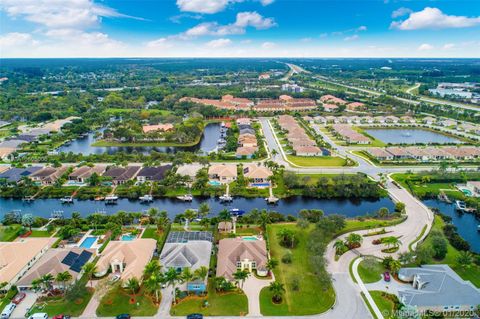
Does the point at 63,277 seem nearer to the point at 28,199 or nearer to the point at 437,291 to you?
the point at 28,199

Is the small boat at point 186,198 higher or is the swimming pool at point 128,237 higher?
the small boat at point 186,198

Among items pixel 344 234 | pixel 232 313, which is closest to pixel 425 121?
pixel 344 234

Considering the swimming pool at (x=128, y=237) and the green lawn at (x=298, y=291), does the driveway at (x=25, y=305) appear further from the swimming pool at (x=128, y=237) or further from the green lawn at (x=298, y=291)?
the green lawn at (x=298, y=291)

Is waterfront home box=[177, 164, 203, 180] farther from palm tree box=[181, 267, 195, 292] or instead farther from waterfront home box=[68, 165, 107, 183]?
palm tree box=[181, 267, 195, 292]

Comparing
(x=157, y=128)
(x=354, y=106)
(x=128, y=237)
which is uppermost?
(x=354, y=106)

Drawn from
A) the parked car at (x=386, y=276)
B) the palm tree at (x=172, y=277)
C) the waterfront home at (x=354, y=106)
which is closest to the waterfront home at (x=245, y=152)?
the parked car at (x=386, y=276)

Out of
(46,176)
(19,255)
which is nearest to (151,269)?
(19,255)

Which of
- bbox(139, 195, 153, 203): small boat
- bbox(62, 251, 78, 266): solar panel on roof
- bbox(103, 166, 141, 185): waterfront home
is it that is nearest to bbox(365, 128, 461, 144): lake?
bbox(139, 195, 153, 203): small boat
